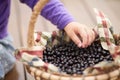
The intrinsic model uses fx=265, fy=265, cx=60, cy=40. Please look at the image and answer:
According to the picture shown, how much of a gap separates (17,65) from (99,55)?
30 cm

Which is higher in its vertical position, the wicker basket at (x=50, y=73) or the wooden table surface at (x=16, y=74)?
the wicker basket at (x=50, y=73)

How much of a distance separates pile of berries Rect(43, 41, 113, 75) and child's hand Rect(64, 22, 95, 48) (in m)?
0.02

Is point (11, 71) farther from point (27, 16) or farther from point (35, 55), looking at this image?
point (27, 16)

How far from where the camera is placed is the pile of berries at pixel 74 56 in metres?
0.52

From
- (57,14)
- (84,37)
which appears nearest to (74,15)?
(57,14)

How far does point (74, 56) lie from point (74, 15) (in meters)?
0.52

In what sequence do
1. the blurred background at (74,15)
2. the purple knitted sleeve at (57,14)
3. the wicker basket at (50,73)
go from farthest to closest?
the blurred background at (74,15), the purple knitted sleeve at (57,14), the wicker basket at (50,73)

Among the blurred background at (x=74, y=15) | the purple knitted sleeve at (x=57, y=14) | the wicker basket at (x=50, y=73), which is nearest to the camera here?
the wicker basket at (x=50, y=73)

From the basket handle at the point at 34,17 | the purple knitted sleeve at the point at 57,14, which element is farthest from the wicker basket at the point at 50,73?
the purple knitted sleeve at the point at 57,14

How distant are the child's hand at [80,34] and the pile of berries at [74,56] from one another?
24 millimetres

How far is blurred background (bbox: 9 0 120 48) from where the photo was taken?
971mm

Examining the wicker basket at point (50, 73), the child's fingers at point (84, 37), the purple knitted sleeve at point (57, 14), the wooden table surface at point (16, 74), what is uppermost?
the purple knitted sleeve at point (57, 14)

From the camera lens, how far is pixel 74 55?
0.57m

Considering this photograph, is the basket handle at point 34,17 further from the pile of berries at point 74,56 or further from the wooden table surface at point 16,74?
the wooden table surface at point 16,74
